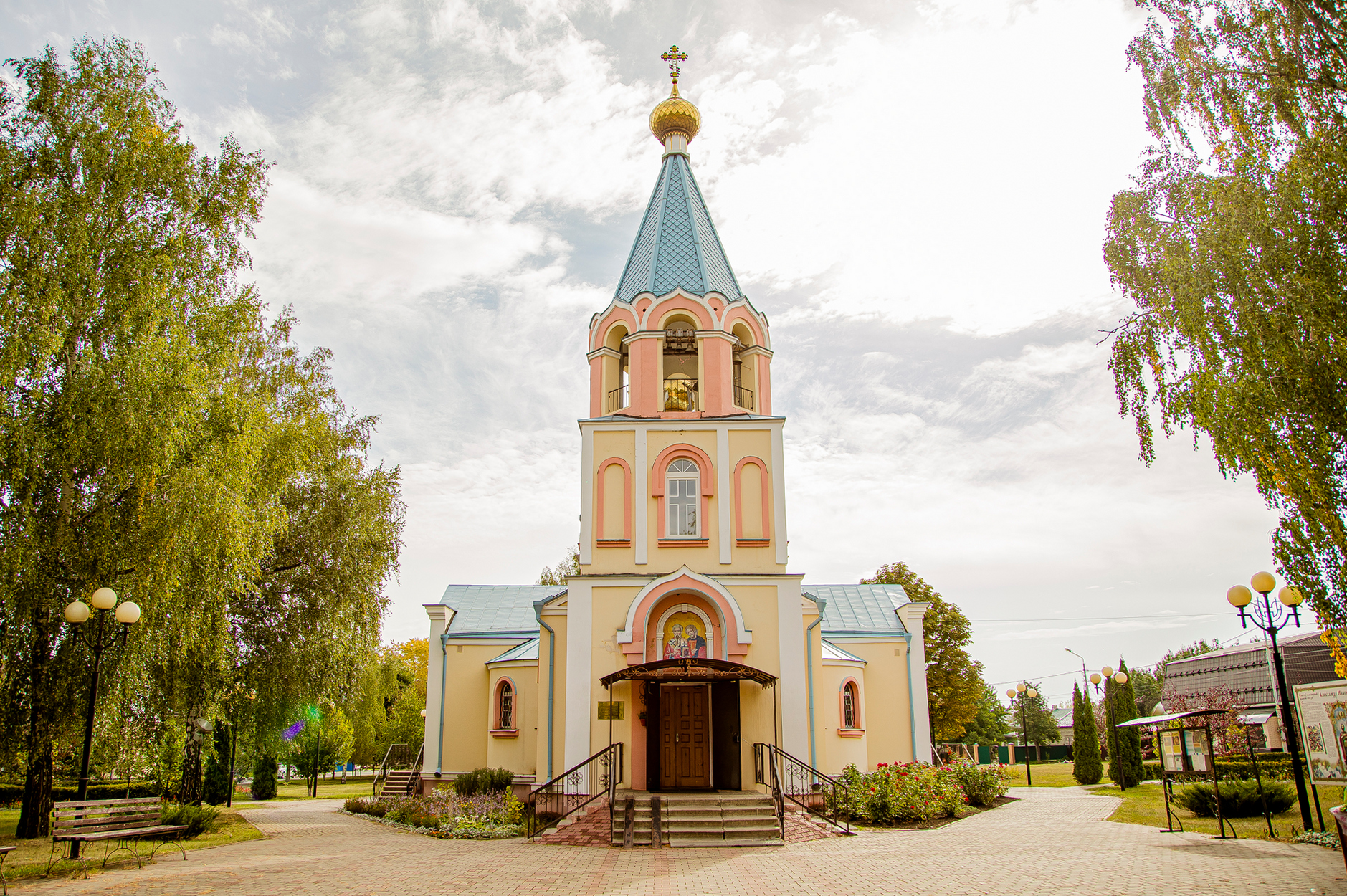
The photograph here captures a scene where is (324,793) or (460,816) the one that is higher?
(460,816)

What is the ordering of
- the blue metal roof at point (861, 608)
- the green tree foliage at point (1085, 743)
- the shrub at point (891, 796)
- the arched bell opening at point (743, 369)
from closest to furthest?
the shrub at point (891, 796)
the arched bell opening at point (743, 369)
the blue metal roof at point (861, 608)
the green tree foliage at point (1085, 743)

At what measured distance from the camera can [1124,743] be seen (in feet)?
75.8

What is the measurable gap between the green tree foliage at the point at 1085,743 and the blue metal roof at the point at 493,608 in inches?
664

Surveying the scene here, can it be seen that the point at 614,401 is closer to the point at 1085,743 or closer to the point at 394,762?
the point at 1085,743

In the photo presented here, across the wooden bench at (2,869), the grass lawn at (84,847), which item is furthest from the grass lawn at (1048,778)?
the wooden bench at (2,869)

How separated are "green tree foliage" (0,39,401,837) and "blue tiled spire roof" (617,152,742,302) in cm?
760

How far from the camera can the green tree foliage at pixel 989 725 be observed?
48719 mm

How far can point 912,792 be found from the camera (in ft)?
48.5

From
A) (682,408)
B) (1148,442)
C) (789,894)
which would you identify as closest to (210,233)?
(682,408)

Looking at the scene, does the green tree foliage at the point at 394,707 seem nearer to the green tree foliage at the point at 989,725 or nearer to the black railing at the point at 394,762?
the black railing at the point at 394,762

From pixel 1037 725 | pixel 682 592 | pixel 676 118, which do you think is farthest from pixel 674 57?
pixel 1037 725

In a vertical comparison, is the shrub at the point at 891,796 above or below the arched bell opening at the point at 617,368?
below

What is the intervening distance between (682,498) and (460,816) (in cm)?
703

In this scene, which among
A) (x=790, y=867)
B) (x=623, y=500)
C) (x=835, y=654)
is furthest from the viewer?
(x=835, y=654)
